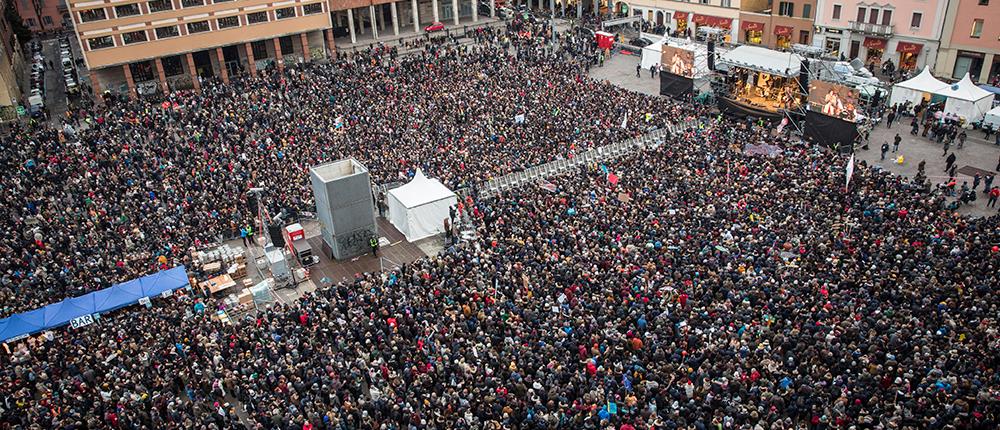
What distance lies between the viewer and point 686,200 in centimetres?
2995

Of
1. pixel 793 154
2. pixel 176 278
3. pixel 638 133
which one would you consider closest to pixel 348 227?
pixel 176 278

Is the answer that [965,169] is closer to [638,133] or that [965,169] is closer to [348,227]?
[638,133]

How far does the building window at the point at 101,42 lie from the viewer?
4772 centimetres

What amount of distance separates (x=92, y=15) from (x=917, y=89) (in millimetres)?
53070

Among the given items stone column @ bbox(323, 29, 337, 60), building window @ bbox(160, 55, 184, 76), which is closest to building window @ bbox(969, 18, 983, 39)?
stone column @ bbox(323, 29, 337, 60)

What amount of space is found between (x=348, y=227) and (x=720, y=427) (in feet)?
58.8

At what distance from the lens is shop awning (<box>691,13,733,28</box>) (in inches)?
2404

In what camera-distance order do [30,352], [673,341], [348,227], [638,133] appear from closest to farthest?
[673,341] < [30,352] < [348,227] < [638,133]

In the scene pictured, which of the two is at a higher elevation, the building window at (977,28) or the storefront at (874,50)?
the building window at (977,28)

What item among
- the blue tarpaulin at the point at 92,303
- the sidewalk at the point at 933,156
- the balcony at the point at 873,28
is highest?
the balcony at the point at 873,28

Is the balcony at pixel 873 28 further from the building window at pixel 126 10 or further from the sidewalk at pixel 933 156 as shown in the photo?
the building window at pixel 126 10

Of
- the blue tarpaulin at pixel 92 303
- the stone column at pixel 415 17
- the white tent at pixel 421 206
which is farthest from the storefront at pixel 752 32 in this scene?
the blue tarpaulin at pixel 92 303

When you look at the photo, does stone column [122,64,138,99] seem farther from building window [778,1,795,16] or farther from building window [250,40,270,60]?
building window [778,1,795,16]

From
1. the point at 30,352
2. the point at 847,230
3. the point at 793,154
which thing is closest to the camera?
the point at 30,352
